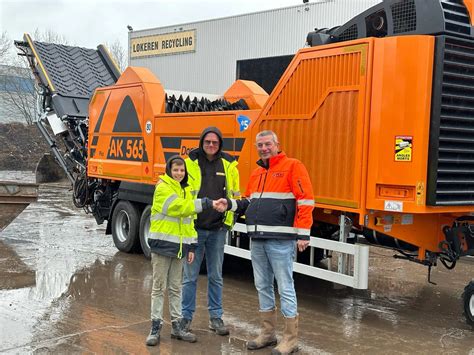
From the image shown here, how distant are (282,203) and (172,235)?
955mm

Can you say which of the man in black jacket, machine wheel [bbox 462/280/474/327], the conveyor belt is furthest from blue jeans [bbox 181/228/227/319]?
the conveyor belt

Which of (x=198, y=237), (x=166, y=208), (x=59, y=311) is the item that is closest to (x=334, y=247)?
(x=198, y=237)

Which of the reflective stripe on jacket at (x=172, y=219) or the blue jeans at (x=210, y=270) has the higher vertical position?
the reflective stripe on jacket at (x=172, y=219)

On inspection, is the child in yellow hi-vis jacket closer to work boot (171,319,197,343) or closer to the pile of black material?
work boot (171,319,197,343)

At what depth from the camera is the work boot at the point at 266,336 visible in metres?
4.93

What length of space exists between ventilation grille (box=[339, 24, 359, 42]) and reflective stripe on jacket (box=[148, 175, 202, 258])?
2.59m

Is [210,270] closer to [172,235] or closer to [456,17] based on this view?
[172,235]

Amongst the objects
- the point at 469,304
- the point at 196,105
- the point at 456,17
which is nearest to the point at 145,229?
the point at 196,105

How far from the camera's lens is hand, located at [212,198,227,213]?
4.96 meters

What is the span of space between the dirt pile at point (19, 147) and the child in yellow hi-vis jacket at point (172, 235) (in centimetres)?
2543

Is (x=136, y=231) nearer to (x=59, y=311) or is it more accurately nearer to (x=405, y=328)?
(x=59, y=311)

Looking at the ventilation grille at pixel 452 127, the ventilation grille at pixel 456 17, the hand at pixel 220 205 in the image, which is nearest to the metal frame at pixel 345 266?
the ventilation grille at pixel 452 127

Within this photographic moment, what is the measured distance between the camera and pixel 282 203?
484 centimetres

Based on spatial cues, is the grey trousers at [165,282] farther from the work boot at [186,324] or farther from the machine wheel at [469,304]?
the machine wheel at [469,304]
